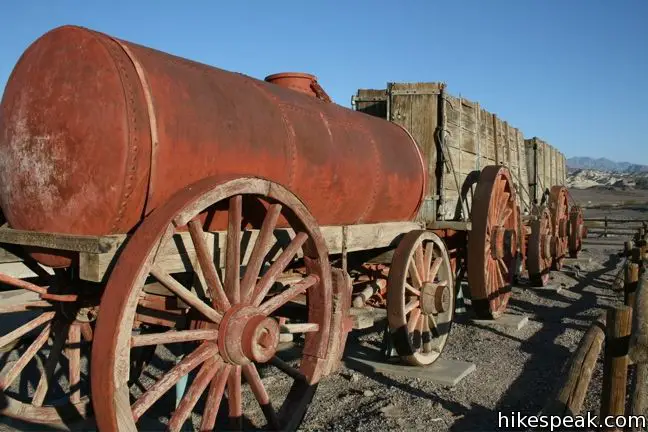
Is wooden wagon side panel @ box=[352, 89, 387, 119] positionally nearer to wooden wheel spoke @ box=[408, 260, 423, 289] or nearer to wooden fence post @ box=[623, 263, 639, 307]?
wooden wheel spoke @ box=[408, 260, 423, 289]

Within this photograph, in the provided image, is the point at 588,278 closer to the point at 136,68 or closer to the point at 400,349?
the point at 400,349

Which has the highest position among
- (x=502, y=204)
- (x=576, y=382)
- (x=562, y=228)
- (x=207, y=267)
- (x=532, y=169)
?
(x=532, y=169)

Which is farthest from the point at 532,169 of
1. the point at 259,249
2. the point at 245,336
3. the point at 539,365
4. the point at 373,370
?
the point at 245,336

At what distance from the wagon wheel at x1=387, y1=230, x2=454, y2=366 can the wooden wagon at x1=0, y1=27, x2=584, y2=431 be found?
21mm

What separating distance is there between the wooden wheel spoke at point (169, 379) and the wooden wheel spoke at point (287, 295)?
15.4 inches

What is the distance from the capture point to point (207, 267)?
2.87 meters

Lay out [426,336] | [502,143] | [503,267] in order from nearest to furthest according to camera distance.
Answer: [426,336]
[503,267]
[502,143]

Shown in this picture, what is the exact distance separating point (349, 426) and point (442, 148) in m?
3.64

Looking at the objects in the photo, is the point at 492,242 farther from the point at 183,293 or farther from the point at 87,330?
the point at 183,293

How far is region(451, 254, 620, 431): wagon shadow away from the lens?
4.25m

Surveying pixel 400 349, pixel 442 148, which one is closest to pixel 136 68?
pixel 400 349

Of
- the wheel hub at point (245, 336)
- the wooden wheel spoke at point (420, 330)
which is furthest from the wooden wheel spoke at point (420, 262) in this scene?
the wheel hub at point (245, 336)

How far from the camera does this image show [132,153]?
2.75m

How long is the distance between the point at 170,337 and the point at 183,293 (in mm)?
224
